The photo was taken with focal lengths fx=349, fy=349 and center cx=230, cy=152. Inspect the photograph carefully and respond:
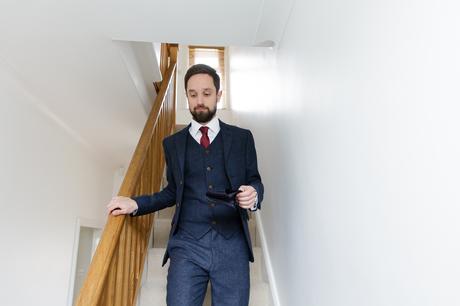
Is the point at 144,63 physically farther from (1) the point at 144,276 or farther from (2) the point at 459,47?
(2) the point at 459,47

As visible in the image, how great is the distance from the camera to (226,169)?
1444 mm

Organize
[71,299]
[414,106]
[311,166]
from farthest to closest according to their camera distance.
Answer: [71,299] → [311,166] → [414,106]

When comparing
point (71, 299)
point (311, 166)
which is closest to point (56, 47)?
point (311, 166)

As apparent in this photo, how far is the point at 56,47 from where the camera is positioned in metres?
1.79

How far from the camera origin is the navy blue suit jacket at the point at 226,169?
1.43 metres

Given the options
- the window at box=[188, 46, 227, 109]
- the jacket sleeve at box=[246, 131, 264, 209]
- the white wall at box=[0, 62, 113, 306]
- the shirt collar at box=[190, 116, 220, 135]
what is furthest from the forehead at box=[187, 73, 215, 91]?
the window at box=[188, 46, 227, 109]

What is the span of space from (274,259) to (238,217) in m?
0.52

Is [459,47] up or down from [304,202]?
up

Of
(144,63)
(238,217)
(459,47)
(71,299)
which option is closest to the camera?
(459,47)

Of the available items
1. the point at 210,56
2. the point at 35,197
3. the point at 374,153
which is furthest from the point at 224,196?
the point at 210,56

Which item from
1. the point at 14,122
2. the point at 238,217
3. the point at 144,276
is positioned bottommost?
the point at 144,276

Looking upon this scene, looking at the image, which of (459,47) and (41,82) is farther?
(41,82)

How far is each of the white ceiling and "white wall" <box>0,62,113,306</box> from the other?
194 mm

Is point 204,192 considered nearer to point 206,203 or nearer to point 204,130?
point 206,203
